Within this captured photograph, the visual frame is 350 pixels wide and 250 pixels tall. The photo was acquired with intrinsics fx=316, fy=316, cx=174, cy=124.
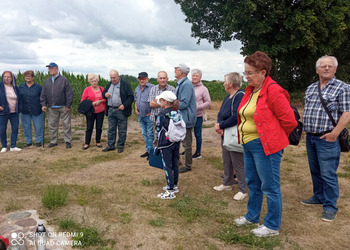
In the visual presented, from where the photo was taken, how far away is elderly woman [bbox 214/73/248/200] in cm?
488

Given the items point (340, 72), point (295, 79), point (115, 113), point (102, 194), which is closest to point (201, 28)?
point (295, 79)

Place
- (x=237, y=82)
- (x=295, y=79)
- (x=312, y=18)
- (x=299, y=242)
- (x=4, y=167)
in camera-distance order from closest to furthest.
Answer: (x=299, y=242), (x=237, y=82), (x=4, y=167), (x=312, y=18), (x=295, y=79)

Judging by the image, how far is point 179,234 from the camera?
13.1 feet

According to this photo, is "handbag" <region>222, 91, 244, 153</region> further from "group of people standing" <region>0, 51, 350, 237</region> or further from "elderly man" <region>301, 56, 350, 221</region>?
"elderly man" <region>301, 56, 350, 221</region>

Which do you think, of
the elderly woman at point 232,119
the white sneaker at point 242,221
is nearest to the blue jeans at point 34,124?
the elderly woman at point 232,119

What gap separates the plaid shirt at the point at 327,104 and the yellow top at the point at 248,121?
1229mm

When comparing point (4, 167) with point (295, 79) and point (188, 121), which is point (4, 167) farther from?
point (295, 79)

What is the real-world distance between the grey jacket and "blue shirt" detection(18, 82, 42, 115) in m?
0.16

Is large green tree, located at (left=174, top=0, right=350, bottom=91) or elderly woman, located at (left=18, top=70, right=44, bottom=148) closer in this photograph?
elderly woman, located at (left=18, top=70, right=44, bottom=148)

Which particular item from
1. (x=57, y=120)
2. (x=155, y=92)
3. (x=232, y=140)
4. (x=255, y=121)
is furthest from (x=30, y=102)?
(x=255, y=121)

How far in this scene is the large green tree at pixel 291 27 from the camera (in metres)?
17.1

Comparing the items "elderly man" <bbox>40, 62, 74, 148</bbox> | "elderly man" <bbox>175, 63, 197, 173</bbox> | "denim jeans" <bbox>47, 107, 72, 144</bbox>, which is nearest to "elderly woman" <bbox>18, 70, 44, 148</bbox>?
"elderly man" <bbox>40, 62, 74, 148</bbox>

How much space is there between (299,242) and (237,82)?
2.40 m

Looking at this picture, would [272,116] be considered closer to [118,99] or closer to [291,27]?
[118,99]
